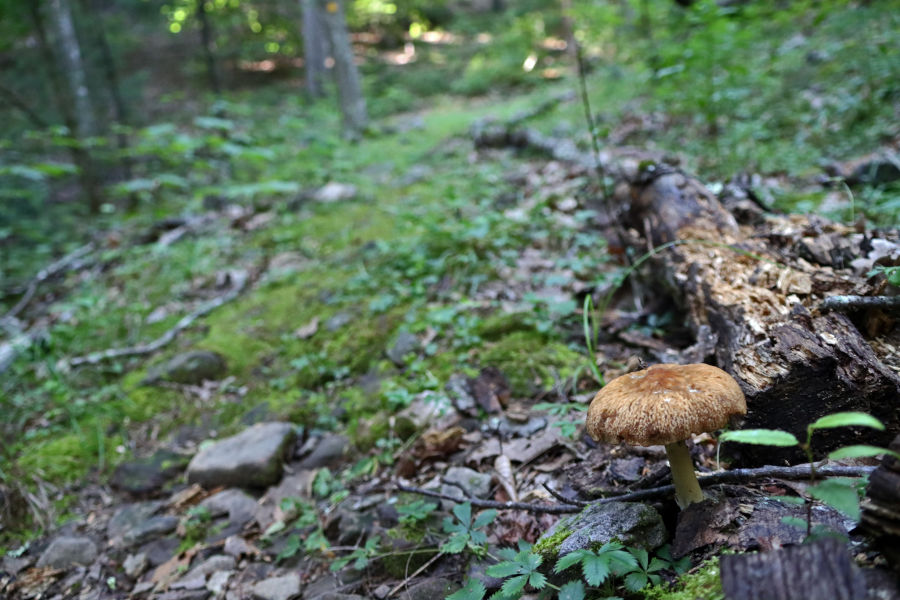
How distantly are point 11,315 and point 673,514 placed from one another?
7227 millimetres

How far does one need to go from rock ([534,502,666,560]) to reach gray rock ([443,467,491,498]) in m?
0.64

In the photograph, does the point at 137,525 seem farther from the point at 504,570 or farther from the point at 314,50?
the point at 314,50

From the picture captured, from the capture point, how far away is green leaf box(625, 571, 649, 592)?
5.08ft

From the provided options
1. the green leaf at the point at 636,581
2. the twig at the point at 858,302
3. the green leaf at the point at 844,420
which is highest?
the green leaf at the point at 844,420

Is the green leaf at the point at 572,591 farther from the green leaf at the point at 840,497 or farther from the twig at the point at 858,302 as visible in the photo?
the twig at the point at 858,302

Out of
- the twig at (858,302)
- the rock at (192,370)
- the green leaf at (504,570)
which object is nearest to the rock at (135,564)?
the rock at (192,370)

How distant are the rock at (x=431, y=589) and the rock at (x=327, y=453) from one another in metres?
1.19

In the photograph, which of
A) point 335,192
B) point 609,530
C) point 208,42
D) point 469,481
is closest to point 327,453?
point 469,481

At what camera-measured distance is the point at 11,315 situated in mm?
5953

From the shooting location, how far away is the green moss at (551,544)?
70.3 inches

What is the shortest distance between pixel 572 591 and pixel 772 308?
5.00 feet

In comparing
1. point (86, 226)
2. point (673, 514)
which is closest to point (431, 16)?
point (86, 226)

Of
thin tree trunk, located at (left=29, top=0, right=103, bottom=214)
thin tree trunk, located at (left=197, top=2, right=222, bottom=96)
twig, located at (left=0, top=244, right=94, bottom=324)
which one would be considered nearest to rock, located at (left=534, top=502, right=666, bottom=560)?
twig, located at (left=0, top=244, right=94, bottom=324)

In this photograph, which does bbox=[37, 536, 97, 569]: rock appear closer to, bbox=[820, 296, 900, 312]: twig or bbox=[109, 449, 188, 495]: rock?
bbox=[109, 449, 188, 495]: rock
